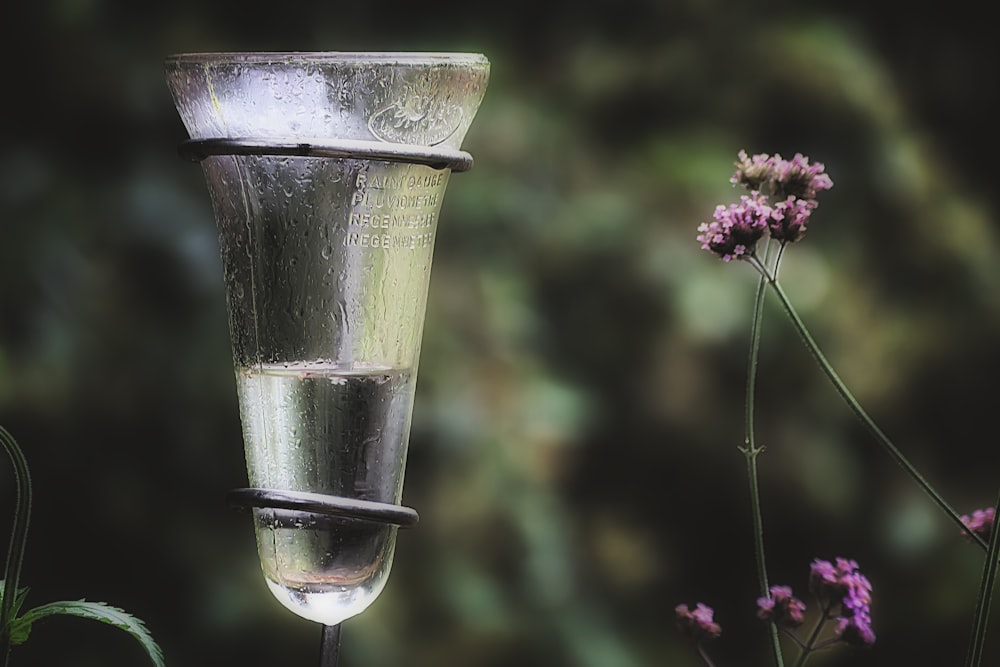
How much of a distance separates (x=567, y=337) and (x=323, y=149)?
0.60m

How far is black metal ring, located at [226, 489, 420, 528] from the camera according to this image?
504 mm

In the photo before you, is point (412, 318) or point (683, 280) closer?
point (412, 318)

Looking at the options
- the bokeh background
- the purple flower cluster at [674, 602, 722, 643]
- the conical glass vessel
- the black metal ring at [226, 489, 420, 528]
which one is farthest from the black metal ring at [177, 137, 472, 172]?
the bokeh background

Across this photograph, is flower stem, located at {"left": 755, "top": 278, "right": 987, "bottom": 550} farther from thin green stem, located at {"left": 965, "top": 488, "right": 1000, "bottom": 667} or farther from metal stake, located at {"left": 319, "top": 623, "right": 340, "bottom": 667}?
metal stake, located at {"left": 319, "top": 623, "right": 340, "bottom": 667}

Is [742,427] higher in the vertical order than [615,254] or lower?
lower

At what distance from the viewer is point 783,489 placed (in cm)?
109

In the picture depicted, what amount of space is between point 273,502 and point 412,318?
3.9 inches

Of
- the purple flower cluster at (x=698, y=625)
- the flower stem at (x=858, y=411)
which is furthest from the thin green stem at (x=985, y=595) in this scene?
the purple flower cluster at (x=698, y=625)

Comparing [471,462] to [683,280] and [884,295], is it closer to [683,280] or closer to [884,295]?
[683,280]

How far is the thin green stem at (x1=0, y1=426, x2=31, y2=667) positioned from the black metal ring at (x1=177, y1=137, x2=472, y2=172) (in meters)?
0.15

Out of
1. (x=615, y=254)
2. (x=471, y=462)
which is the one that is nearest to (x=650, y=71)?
(x=615, y=254)

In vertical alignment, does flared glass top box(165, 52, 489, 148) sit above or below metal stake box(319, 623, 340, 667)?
above

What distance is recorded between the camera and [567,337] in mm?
1068

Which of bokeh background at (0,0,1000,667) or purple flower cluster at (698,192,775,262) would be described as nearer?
purple flower cluster at (698,192,775,262)
